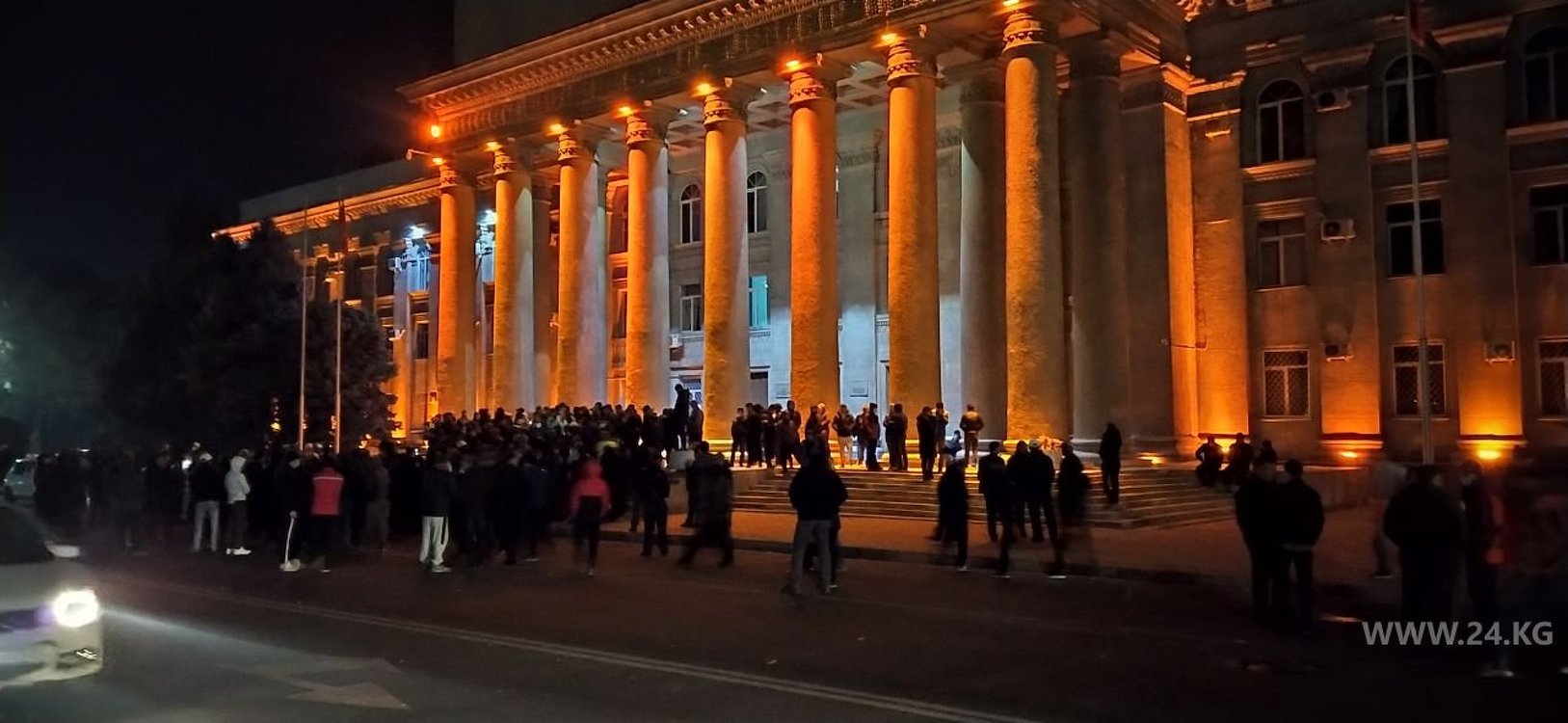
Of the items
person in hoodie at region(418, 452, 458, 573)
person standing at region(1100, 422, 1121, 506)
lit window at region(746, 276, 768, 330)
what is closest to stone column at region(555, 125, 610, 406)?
lit window at region(746, 276, 768, 330)

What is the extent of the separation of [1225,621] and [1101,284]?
642 inches

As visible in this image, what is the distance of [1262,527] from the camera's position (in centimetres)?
1156

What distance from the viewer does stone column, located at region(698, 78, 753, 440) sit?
30.6 meters

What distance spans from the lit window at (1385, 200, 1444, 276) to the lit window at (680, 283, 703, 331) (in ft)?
70.0

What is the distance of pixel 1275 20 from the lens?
1162 inches

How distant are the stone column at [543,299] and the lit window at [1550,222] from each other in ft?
89.1

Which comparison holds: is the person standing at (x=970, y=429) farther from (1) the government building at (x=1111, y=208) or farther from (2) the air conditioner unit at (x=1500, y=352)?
(2) the air conditioner unit at (x=1500, y=352)

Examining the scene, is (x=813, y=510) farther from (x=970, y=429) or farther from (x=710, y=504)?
(x=970, y=429)

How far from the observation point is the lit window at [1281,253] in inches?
1166

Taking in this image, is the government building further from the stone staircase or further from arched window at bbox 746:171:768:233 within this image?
arched window at bbox 746:171:768:233

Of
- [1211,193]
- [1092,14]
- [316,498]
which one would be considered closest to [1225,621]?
[316,498]

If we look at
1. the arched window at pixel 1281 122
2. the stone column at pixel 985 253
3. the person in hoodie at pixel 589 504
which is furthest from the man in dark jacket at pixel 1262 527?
the arched window at pixel 1281 122

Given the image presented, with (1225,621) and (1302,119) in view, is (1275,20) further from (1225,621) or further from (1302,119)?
(1225,621)

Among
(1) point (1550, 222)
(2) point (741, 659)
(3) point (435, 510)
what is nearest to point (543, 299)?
(3) point (435, 510)
